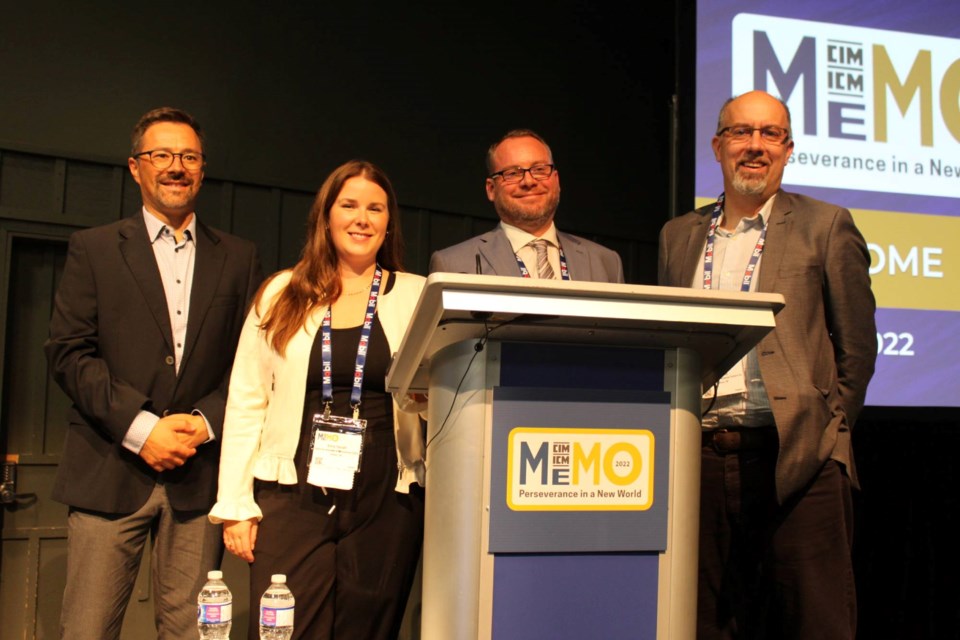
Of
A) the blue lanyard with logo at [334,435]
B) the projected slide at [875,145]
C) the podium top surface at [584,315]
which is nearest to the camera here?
the podium top surface at [584,315]

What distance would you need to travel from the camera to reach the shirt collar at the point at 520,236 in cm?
295

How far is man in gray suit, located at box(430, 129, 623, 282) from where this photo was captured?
9.50 ft

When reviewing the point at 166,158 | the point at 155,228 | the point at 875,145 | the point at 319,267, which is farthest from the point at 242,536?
the point at 875,145

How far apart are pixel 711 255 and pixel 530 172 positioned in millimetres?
724

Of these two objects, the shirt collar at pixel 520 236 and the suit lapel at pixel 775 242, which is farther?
the shirt collar at pixel 520 236

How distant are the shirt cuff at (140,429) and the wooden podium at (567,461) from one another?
A: 127 centimetres

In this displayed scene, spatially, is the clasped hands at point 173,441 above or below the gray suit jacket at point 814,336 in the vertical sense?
below

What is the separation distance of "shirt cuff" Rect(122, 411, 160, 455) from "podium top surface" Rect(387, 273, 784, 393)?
1220mm

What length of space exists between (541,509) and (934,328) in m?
3.00

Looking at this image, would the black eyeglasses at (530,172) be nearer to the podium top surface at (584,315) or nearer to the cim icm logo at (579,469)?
the podium top surface at (584,315)

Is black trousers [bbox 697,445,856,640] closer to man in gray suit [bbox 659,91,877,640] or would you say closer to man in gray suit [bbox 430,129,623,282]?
man in gray suit [bbox 659,91,877,640]

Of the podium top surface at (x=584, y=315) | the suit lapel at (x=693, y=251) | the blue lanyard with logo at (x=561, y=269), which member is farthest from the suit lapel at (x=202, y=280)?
the suit lapel at (x=693, y=251)

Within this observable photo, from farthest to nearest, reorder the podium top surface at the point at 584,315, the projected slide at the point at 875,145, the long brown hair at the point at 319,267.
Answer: the projected slide at the point at 875,145, the long brown hair at the point at 319,267, the podium top surface at the point at 584,315

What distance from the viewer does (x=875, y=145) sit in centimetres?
390
